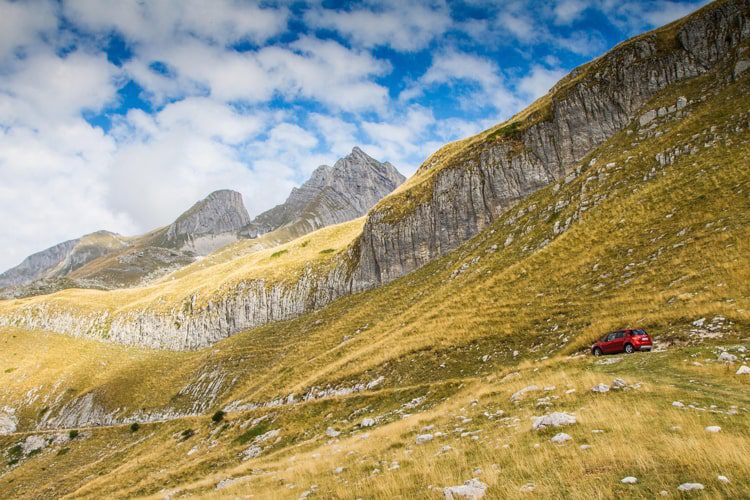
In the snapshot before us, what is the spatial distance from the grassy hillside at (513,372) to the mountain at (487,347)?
0.52ft

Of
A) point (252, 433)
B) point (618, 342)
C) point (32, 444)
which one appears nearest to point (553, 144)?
point (618, 342)

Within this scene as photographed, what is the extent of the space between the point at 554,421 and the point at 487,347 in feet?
61.3

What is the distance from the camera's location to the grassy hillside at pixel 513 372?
9.82 m

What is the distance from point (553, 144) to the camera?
61.7m

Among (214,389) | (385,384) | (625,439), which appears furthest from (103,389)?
(625,439)

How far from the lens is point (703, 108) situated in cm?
4428

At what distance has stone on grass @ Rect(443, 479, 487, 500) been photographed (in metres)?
7.97

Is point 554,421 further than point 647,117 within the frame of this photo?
No

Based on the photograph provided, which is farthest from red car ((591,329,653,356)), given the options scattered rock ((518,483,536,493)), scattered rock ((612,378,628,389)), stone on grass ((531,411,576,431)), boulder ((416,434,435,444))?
scattered rock ((518,483,536,493))

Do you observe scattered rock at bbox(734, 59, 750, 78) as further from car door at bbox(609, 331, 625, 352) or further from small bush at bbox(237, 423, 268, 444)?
small bush at bbox(237, 423, 268, 444)

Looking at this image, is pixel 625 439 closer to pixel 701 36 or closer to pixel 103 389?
pixel 701 36

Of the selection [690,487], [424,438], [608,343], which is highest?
[690,487]

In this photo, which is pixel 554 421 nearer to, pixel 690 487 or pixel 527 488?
pixel 527 488

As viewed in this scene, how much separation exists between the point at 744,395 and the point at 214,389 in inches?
2366
